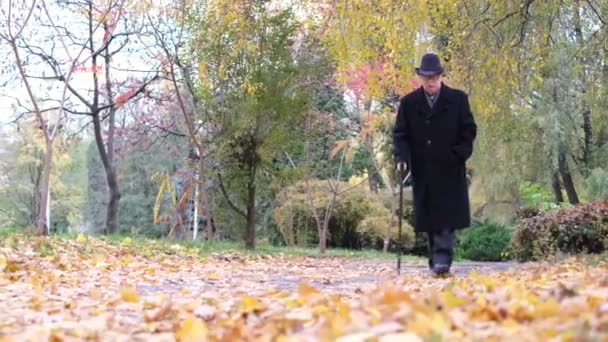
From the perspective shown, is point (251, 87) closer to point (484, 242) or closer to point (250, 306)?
point (250, 306)

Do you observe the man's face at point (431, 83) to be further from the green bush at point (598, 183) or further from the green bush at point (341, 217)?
the green bush at point (341, 217)

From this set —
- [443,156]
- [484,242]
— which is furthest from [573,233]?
[484,242]

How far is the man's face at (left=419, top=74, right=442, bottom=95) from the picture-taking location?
234 inches

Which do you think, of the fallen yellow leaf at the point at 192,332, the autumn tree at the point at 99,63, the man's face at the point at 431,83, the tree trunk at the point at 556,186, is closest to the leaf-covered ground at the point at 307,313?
the fallen yellow leaf at the point at 192,332

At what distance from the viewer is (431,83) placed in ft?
19.6

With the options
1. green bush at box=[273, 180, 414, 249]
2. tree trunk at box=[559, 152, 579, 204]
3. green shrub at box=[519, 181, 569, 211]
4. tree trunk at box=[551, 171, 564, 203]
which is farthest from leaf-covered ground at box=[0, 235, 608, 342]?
green shrub at box=[519, 181, 569, 211]

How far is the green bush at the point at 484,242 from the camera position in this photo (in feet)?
65.4

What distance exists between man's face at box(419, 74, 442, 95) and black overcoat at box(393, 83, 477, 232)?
0.22ft

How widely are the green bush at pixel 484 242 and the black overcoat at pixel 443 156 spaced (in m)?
13.8

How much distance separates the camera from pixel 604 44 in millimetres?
11398

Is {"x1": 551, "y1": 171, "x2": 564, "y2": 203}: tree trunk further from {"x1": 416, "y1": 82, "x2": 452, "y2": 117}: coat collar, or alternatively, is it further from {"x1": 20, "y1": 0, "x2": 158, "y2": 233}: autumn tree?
{"x1": 416, "y1": 82, "x2": 452, "y2": 117}: coat collar

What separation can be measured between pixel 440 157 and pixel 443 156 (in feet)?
0.08

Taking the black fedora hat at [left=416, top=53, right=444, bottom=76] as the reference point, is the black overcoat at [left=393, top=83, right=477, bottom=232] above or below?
below

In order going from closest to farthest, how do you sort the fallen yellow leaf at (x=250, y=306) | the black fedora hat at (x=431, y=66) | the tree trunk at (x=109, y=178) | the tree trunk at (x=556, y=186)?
the fallen yellow leaf at (x=250, y=306), the black fedora hat at (x=431, y=66), the tree trunk at (x=109, y=178), the tree trunk at (x=556, y=186)
